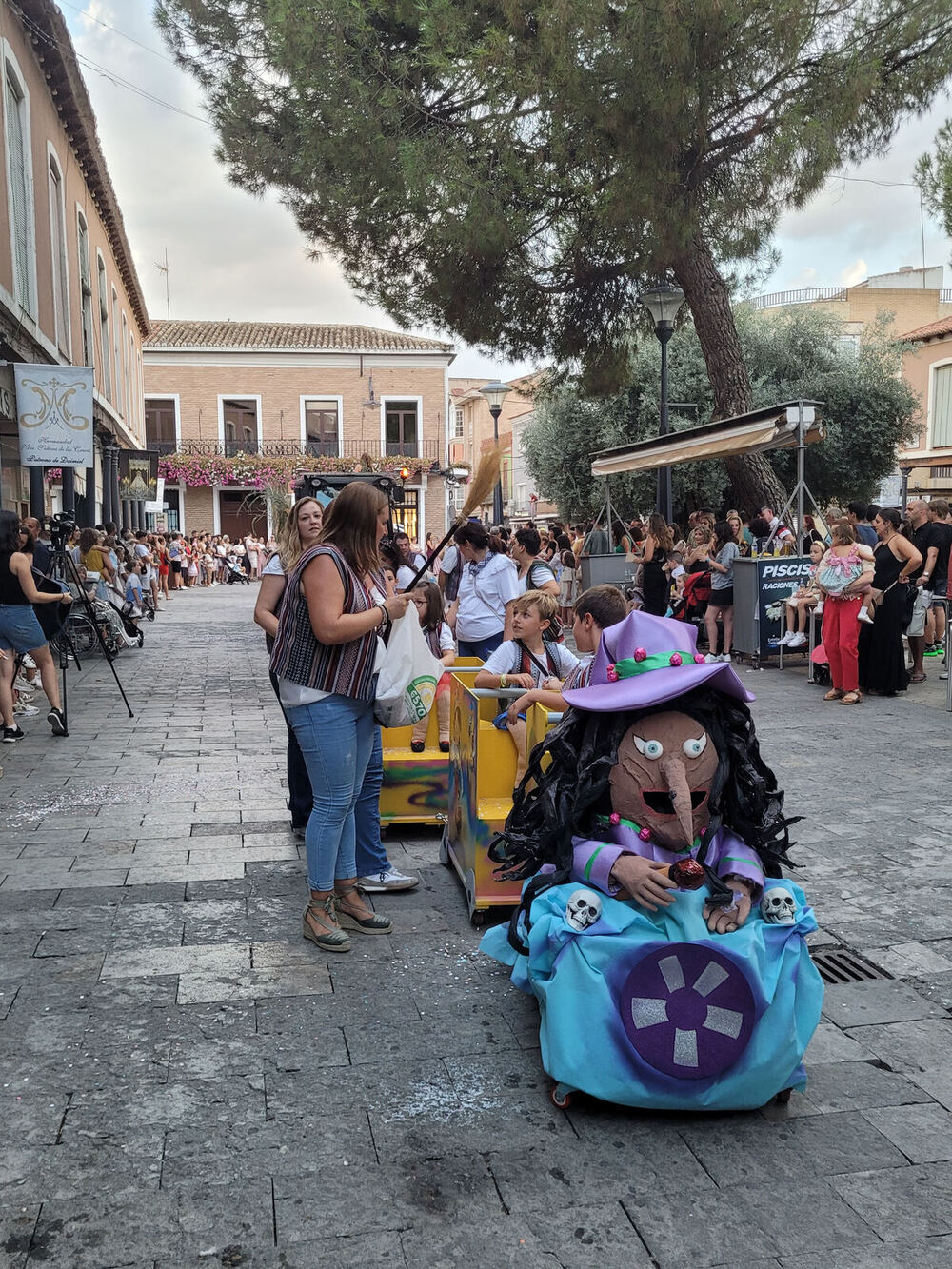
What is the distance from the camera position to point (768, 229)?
14.5m

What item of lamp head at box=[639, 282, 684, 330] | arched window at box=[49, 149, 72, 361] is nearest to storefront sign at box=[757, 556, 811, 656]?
lamp head at box=[639, 282, 684, 330]

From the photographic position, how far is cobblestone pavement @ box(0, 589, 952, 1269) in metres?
2.43

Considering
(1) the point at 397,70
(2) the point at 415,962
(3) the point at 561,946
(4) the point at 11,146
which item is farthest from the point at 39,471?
→ (3) the point at 561,946

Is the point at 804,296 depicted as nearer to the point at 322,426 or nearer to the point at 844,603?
the point at 322,426

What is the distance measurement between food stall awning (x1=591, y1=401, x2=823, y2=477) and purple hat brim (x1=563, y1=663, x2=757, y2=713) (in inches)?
330

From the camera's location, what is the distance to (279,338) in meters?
50.3

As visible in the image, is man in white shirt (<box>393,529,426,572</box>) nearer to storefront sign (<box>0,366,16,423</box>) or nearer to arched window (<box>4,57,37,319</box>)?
storefront sign (<box>0,366,16,423</box>)

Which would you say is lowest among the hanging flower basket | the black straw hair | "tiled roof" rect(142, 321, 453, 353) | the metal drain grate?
the metal drain grate

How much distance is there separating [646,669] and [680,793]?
1.19 feet

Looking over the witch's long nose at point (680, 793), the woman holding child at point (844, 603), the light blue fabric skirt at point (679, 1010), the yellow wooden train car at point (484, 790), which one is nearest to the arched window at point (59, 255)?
the woman holding child at point (844, 603)

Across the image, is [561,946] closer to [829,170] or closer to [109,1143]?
[109,1143]

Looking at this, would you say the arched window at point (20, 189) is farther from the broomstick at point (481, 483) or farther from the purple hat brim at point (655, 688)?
the purple hat brim at point (655, 688)

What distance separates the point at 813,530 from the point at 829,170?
424 cm

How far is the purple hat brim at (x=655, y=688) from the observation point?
2.94 m
